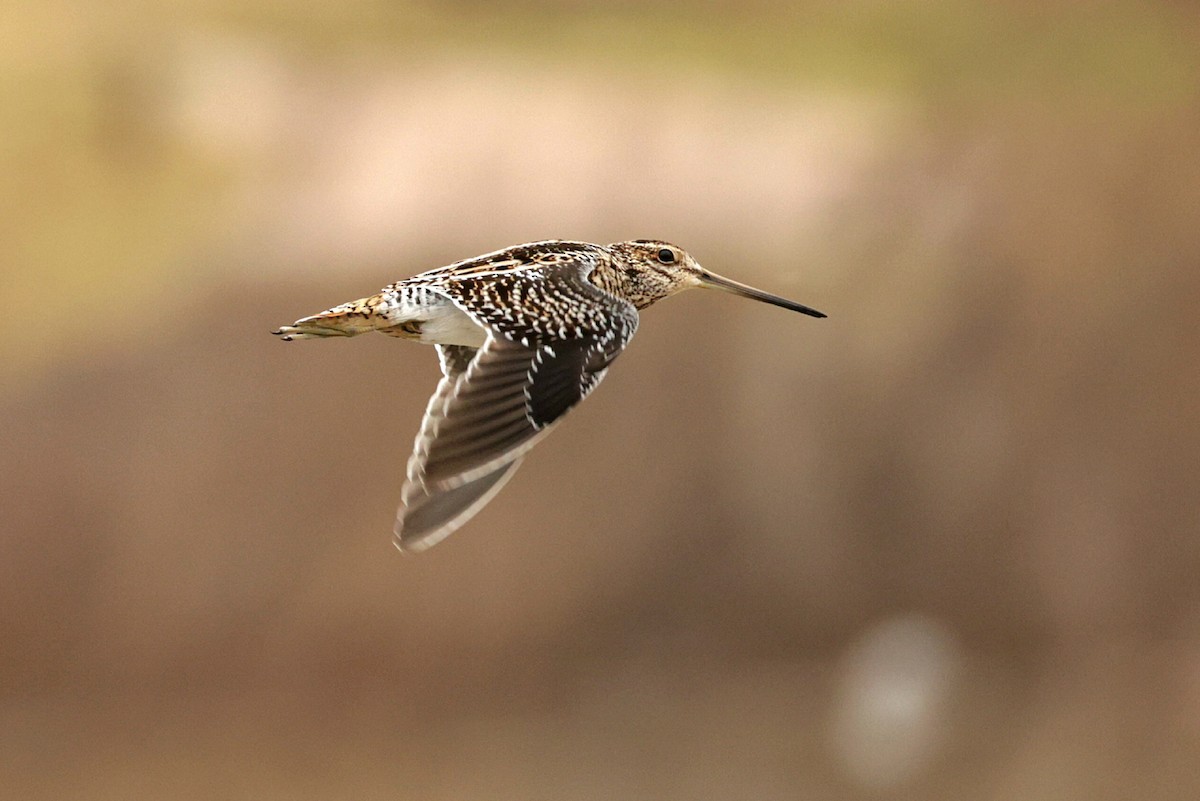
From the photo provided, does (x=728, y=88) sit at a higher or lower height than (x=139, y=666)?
higher

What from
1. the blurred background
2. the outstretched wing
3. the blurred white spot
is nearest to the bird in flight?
the outstretched wing

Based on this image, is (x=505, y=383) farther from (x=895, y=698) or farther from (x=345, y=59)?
(x=345, y=59)

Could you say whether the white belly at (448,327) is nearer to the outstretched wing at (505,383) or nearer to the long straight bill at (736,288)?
the outstretched wing at (505,383)

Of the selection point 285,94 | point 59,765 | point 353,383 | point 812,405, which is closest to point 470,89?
point 285,94

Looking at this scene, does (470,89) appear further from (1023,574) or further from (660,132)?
(1023,574)

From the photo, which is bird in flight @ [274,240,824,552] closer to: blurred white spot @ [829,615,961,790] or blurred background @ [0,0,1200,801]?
blurred background @ [0,0,1200,801]

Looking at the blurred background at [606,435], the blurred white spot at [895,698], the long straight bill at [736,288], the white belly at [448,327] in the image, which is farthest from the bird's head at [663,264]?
the blurred white spot at [895,698]

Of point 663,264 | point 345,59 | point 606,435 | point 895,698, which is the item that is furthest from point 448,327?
point 345,59
